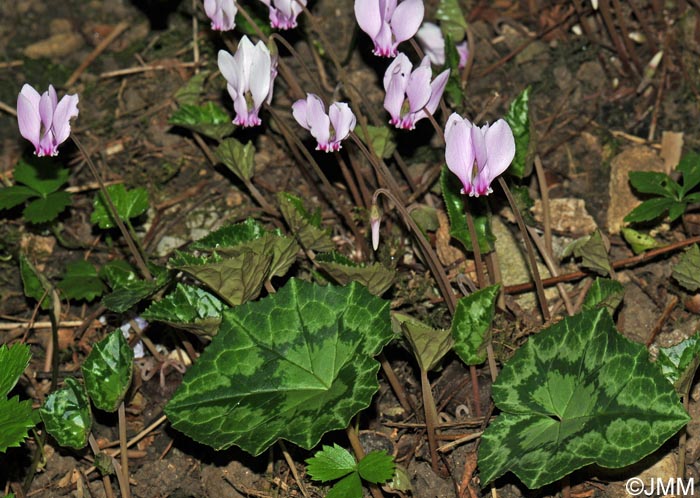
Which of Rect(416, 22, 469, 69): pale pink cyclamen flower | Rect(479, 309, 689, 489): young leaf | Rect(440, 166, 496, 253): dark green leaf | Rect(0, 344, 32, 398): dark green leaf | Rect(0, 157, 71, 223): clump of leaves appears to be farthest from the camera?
Rect(416, 22, 469, 69): pale pink cyclamen flower

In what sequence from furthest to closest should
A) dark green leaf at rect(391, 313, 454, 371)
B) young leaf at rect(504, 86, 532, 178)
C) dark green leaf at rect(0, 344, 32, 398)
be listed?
1. young leaf at rect(504, 86, 532, 178)
2. dark green leaf at rect(0, 344, 32, 398)
3. dark green leaf at rect(391, 313, 454, 371)

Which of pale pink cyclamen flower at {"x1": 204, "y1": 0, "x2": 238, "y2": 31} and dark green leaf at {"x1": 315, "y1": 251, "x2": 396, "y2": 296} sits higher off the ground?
pale pink cyclamen flower at {"x1": 204, "y1": 0, "x2": 238, "y2": 31}

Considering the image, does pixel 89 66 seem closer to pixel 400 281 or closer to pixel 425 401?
pixel 400 281

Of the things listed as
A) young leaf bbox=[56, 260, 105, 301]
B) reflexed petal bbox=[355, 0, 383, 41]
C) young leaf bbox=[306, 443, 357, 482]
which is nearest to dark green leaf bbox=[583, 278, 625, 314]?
young leaf bbox=[306, 443, 357, 482]

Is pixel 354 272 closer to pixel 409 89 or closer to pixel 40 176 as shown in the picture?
pixel 409 89

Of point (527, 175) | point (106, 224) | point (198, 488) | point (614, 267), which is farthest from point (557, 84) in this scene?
point (198, 488)

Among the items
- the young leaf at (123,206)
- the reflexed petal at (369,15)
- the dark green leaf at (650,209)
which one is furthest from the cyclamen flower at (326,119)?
the dark green leaf at (650,209)

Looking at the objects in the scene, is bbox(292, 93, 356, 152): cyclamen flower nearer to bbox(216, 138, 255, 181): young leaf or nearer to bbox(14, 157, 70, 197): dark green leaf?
bbox(216, 138, 255, 181): young leaf
